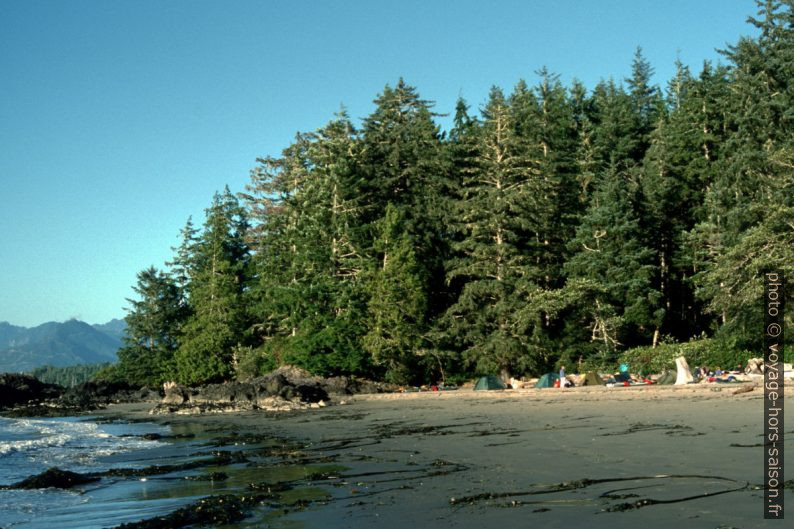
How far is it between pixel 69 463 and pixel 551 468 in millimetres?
10976

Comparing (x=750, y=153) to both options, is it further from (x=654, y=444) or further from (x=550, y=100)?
(x=654, y=444)

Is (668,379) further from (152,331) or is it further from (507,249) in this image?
(152,331)

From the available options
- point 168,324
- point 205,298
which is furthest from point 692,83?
point 168,324

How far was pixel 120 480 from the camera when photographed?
11797mm

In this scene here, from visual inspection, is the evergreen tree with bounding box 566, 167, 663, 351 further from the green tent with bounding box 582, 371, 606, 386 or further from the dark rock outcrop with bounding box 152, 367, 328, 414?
the dark rock outcrop with bounding box 152, 367, 328, 414

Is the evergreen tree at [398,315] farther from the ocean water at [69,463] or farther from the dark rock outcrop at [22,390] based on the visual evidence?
the dark rock outcrop at [22,390]

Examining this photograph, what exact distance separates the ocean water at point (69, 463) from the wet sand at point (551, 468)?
2.86m

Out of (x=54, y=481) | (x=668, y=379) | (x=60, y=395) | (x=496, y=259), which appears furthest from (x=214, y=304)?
(x=54, y=481)

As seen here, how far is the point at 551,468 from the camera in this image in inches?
374

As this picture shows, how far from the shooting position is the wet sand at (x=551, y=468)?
6.83 meters

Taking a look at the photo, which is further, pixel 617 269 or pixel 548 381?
pixel 617 269

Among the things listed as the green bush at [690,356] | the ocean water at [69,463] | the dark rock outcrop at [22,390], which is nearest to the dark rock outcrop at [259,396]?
the ocean water at [69,463]

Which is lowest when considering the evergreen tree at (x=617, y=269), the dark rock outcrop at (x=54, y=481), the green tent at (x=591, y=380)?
the dark rock outcrop at (x=54, y=481)

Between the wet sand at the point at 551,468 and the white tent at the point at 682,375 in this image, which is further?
the white tent at the point at 682,375
